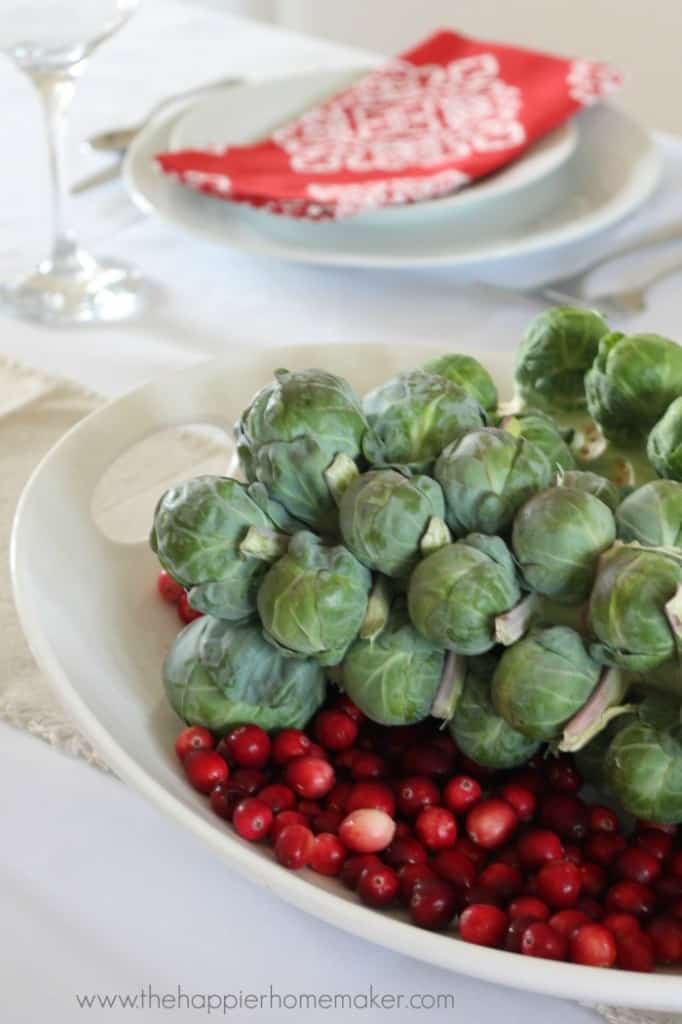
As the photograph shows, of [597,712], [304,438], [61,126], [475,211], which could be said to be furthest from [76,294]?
[597,712]

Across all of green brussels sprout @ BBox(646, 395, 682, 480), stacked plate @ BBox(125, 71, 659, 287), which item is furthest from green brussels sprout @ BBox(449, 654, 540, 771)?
stacked plate @ BBox(125, 71, 659, 287)

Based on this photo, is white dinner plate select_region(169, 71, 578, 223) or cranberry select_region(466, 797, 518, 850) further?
white dinner plate select_region(169, 71, 578, 223)

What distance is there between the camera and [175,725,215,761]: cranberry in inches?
22.6

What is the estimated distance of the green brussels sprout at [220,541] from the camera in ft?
1.79

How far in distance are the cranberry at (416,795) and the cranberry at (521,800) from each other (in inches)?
1.2

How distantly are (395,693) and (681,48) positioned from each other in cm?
226

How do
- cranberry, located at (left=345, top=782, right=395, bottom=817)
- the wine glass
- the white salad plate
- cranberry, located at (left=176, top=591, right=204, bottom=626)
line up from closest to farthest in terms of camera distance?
the white salad plate, cranberry, located at (left=345, top=782, right=395, bottom=817), cranberry, located at (left=176, top=591, right=204, bottom=626), the wine glass

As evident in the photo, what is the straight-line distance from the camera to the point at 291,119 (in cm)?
123

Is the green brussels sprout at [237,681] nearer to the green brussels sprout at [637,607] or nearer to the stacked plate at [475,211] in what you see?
the green brussels sprout at [637,607]

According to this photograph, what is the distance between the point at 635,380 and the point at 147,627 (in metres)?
0.26

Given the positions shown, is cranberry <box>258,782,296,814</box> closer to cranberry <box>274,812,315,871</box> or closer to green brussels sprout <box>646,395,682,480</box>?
cranberry <box>274,812,315,871</box>

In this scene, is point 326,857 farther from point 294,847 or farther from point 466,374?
point 466,374

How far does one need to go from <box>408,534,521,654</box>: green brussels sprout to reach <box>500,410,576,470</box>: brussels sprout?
0.26 ft

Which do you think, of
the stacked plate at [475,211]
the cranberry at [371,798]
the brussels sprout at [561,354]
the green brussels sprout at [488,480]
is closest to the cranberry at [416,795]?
the cranberry at [371,798]
